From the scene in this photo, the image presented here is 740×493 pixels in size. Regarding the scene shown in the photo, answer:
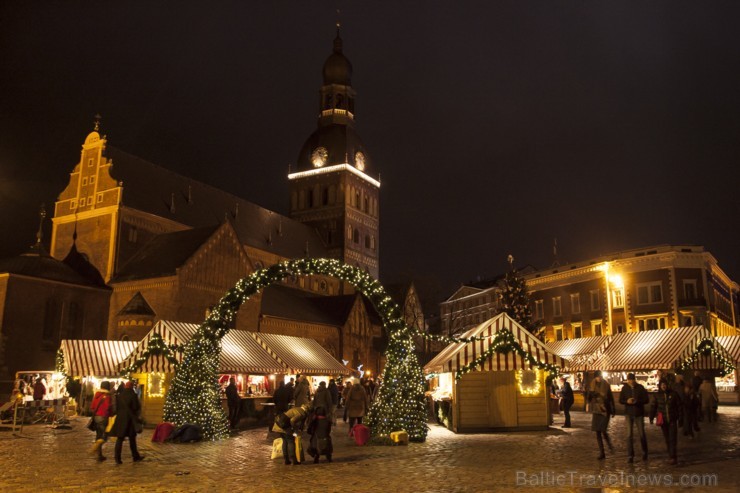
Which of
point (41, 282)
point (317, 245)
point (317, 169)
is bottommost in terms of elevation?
point (41, 282)

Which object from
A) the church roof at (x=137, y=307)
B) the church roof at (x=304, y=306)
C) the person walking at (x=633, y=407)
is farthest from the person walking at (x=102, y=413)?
the church roof at (x=304, y=306)

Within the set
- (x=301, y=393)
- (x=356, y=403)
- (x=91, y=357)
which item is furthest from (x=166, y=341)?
(x=301, y=393)

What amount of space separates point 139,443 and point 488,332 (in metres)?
10.7

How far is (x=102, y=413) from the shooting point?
13633mm

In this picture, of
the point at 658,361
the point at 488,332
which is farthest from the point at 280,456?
the point at 658,361

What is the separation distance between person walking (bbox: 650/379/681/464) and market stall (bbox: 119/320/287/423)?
14264 millimetres

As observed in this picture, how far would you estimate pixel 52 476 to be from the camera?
11.2 m

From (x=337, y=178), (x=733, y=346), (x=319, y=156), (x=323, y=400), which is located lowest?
(x=323, y=400)

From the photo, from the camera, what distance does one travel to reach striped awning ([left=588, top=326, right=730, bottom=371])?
1058 inches

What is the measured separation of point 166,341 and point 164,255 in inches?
676

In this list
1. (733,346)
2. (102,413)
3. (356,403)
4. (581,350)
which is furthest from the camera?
(581,350)

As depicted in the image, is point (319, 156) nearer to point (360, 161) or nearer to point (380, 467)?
point (360, 161)

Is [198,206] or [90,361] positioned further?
[198,206]

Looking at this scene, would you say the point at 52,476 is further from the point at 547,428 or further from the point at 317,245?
the point at 317,245
